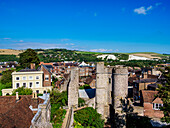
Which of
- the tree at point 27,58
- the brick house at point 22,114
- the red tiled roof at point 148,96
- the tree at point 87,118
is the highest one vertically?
the tree at point 27,58

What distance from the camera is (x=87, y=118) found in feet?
67.2

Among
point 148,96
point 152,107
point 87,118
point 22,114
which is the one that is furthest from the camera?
point 148,96

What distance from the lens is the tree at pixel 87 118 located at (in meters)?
20.5

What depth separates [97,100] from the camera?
900 inches

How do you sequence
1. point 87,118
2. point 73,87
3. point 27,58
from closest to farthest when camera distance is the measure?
1. point 87,118
2. point 73,87
3. point 27,58

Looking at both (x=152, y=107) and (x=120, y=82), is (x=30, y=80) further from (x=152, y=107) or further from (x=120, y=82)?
(x=152, y=107)

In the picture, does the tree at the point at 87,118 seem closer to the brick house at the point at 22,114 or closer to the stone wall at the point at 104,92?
the stone wall at the point at 104,92

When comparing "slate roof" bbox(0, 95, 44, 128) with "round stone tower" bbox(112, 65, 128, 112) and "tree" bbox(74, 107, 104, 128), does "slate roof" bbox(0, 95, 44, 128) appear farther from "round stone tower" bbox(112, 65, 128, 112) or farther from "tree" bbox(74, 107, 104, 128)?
"round stone tower" bbox(112, 65, 128, 112)

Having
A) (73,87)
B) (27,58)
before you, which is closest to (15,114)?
(73,87)

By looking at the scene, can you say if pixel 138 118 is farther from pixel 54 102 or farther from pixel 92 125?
pixel 54 102

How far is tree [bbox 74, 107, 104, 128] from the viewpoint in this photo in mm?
20547

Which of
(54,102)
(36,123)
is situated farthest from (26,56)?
(36,123)

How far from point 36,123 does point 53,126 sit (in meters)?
5.79

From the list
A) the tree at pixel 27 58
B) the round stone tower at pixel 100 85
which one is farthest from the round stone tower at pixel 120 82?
the tree at pixel 27 58
